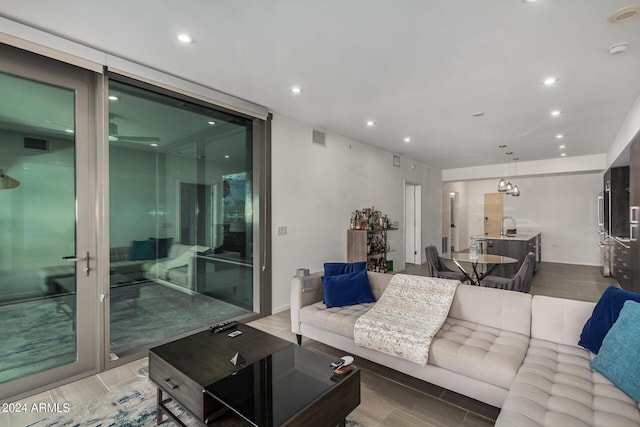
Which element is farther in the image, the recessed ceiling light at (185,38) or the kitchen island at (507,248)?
the kitchen island at (507,248)

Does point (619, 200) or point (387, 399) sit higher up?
point (619, 200)

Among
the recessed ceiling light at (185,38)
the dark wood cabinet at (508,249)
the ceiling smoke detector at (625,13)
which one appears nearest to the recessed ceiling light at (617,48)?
the ceiling smoke detector at (625,13)

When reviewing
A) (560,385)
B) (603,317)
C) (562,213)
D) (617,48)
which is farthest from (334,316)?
(562,213)

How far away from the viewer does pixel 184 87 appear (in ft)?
10.7

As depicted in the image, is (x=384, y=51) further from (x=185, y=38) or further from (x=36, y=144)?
(x=36, y=144)

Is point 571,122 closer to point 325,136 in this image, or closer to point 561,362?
point 325,136

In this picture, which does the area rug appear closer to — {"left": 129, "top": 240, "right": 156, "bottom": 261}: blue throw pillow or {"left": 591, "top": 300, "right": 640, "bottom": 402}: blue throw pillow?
{"left": 129, "top": 240, "right": 156, "bottom": 261}: blue throw pillow

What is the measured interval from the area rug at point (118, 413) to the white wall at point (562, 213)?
30.7 feet

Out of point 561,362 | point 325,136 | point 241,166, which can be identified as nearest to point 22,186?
point 241,166

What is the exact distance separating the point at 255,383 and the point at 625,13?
3431 mm

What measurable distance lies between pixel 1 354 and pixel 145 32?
2714 mm

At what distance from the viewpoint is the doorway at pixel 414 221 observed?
26.5 feet

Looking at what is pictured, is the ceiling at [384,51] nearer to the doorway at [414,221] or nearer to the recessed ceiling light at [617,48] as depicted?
the recessed ceiling light at [617,48]

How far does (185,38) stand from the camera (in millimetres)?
2457
